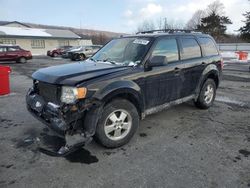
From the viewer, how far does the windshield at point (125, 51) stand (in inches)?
173

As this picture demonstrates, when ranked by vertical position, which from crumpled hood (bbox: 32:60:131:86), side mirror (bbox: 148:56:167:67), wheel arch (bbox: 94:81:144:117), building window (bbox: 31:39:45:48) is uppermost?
building window (bbox: 31:39:45:48)

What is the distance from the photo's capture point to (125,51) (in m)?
4.70

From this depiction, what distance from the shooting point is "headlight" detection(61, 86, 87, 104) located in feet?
11.2

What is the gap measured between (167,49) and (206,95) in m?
1.91

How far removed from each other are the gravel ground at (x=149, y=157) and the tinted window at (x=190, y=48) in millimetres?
1405

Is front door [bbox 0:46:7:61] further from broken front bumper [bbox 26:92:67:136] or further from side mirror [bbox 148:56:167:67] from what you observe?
side mirror [bbox 148:56:167:67]

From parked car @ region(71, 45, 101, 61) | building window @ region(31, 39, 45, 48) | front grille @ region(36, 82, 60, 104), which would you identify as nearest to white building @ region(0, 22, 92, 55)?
building window @ region(31, 39, 45, 48)

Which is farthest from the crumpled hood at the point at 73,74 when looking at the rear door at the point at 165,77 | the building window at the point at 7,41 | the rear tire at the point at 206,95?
the building window at the point at 7,41

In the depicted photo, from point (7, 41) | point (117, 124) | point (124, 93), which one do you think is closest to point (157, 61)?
point (124, 93)

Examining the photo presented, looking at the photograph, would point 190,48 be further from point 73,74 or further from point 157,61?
point 73,74

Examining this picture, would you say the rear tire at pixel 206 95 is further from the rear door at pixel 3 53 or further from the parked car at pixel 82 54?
the rear door at pixel 3 53

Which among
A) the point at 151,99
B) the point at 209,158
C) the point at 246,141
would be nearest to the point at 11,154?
the point at 151,99

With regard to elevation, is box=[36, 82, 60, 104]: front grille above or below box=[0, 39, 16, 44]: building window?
below

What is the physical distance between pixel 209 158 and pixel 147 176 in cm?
109
